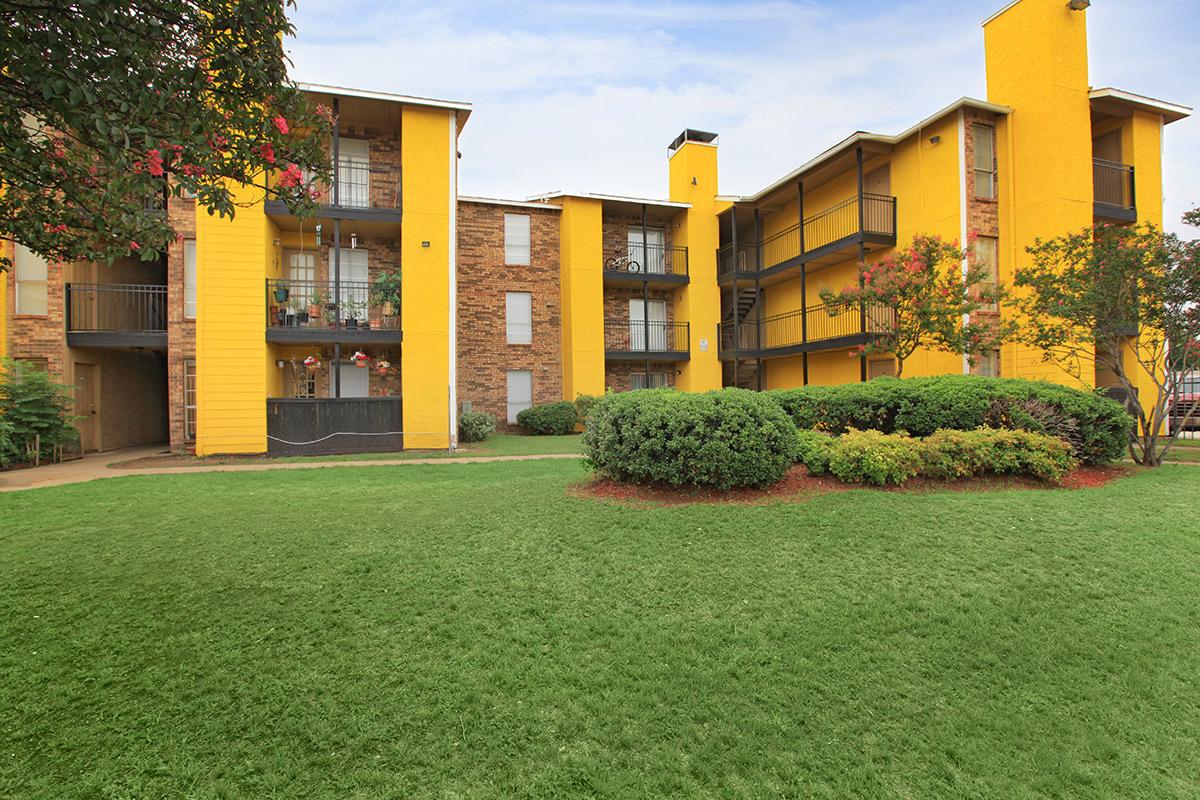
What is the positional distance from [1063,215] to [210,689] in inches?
732

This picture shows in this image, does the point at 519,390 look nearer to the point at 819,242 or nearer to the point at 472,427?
the point at 472,427

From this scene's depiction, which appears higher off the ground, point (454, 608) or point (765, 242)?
point (765, 242)

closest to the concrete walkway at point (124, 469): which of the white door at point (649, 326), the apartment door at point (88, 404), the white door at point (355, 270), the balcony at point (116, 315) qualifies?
the apartment door at point (88, 404)

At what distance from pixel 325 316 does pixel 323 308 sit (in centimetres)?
26

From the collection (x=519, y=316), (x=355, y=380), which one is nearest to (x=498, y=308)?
(x=519, y=316)

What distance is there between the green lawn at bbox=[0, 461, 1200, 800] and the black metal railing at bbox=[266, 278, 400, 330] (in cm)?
876

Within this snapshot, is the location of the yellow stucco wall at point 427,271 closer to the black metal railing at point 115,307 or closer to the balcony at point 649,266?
the black metal railing at point 115,307

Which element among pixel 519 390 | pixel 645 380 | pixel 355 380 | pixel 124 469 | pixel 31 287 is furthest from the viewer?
pixel 645 380

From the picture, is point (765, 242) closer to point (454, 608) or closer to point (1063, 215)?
point (1063, 215)

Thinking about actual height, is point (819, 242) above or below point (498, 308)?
above

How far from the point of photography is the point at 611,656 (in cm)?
315

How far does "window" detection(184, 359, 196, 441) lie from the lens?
1350 cm

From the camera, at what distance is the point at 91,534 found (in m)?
5.12

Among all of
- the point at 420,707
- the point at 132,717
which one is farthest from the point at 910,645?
the point at 132,717
